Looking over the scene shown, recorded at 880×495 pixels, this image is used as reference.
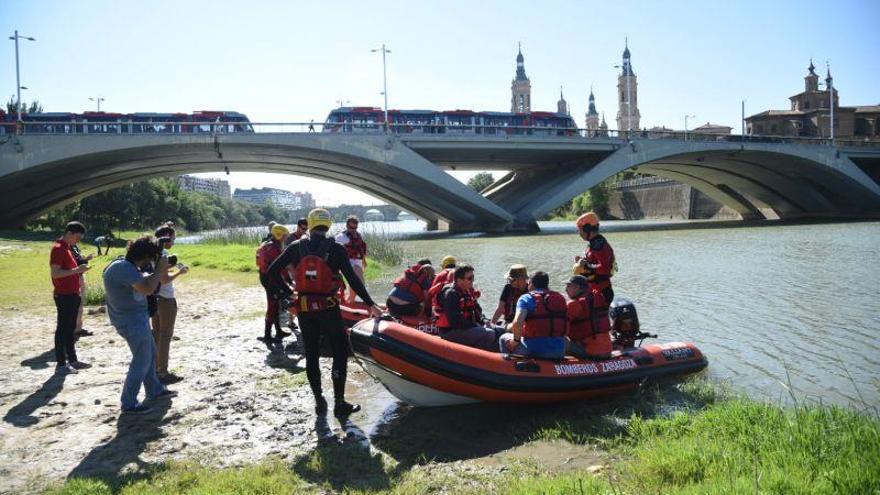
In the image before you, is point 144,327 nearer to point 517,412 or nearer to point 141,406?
point 141,406

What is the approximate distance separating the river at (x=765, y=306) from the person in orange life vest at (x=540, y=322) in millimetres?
2133

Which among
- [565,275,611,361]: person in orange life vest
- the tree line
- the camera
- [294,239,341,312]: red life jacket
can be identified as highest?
the tree line

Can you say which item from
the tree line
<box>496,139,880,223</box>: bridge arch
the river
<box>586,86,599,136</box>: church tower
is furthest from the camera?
<box>586,86,599,136</box>: church tower

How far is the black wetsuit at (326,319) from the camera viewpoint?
4.99 metres

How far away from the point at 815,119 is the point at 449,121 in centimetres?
7258

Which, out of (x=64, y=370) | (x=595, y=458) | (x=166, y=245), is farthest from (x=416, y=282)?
(x=64, y=370)

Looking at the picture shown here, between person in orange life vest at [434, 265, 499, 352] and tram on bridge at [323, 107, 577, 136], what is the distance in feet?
94.6

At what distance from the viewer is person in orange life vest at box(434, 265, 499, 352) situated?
6.23 metres

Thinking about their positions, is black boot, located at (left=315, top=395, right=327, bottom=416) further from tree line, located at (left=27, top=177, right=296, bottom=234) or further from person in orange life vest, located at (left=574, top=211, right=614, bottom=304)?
tree line, located at (left=27, top=177, right=296, bottom=234)

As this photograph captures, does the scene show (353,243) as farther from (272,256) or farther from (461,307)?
(461,307)

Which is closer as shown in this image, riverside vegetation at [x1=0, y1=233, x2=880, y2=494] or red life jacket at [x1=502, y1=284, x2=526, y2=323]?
riverside vegetation at [x1=0, y1=233, x2=880, y2=494]

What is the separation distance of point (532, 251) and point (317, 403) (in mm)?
19491

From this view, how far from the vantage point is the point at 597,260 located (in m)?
6.50

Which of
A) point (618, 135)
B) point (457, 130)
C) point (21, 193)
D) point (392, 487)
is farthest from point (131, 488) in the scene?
point (618, 135)
